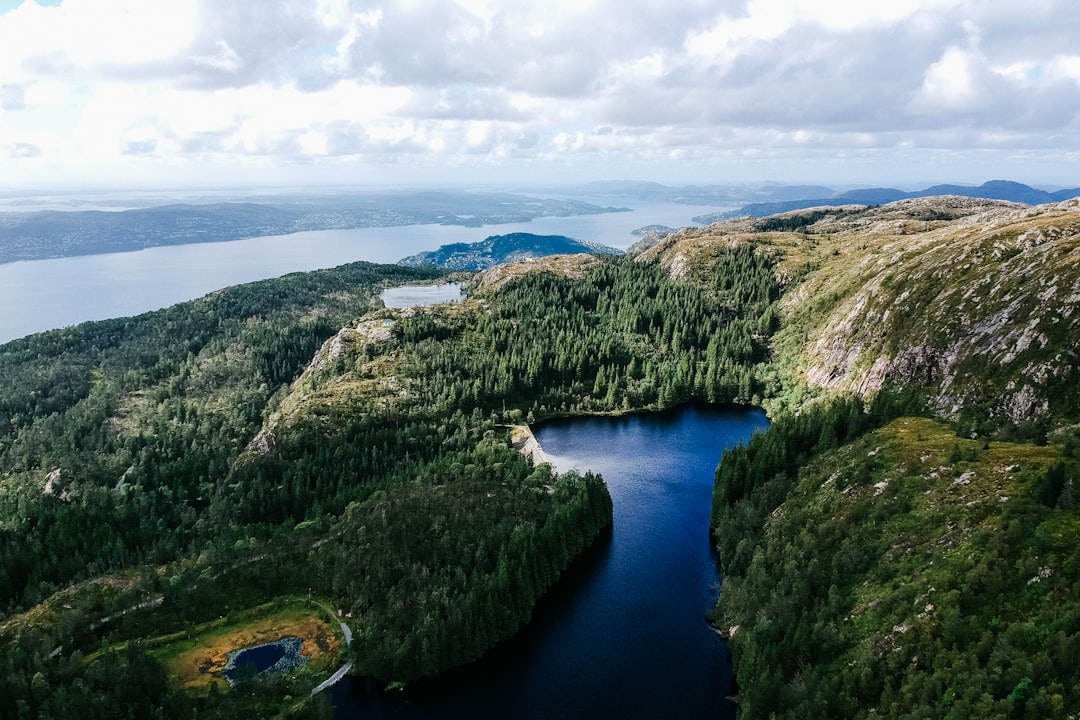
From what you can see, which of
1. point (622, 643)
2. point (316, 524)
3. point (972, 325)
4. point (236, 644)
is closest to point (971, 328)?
point (972, 325)

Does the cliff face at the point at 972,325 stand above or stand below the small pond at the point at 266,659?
above

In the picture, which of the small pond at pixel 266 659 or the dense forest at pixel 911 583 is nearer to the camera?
the dense forest at pixel 911 583

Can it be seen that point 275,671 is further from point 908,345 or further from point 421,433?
point 908,345

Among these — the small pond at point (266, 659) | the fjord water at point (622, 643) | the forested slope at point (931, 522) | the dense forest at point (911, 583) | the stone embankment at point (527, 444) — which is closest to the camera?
the dense forest at point (911, 583)

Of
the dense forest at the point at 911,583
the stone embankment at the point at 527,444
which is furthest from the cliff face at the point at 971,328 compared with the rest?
the stone embankment at the point at 527,444

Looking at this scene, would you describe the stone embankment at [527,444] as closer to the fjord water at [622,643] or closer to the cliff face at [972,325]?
the fjord water at [622,643]

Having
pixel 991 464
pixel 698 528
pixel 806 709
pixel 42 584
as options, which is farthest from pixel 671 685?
pixel 42 584
